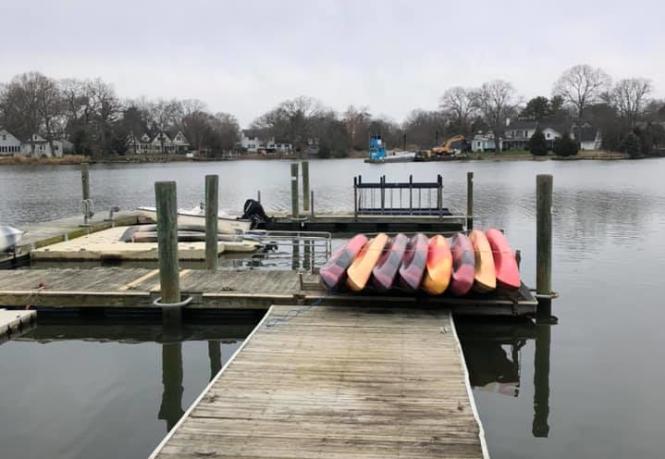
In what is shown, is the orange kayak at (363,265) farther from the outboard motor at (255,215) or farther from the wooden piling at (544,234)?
the outboard motor at (255,215)

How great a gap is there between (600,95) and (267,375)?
109 metres

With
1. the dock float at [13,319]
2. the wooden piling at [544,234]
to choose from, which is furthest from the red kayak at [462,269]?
the dock float at [13,319]

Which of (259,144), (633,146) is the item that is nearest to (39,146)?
(259,144)

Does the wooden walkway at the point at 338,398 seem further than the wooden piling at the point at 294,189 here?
No

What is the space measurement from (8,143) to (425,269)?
360 feet

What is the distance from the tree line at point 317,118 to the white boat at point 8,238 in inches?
3349

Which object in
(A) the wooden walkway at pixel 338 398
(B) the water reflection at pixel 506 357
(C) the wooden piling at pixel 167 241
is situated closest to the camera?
(A) the wooden walkway at pixel 338 398

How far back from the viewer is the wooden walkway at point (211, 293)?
939 centimetres

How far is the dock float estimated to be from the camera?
375 inches

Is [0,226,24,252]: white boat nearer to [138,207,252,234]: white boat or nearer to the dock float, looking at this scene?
[138,207,252,234]: white boat

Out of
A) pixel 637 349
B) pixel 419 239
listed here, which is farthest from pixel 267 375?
pixel 637 349

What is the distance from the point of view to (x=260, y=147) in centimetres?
12950

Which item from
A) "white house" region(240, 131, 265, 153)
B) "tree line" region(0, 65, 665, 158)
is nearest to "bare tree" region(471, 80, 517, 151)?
"tree line" region(0, 65, 665, 158)

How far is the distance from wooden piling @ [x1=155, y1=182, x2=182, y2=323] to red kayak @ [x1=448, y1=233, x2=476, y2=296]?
415 centimetres
